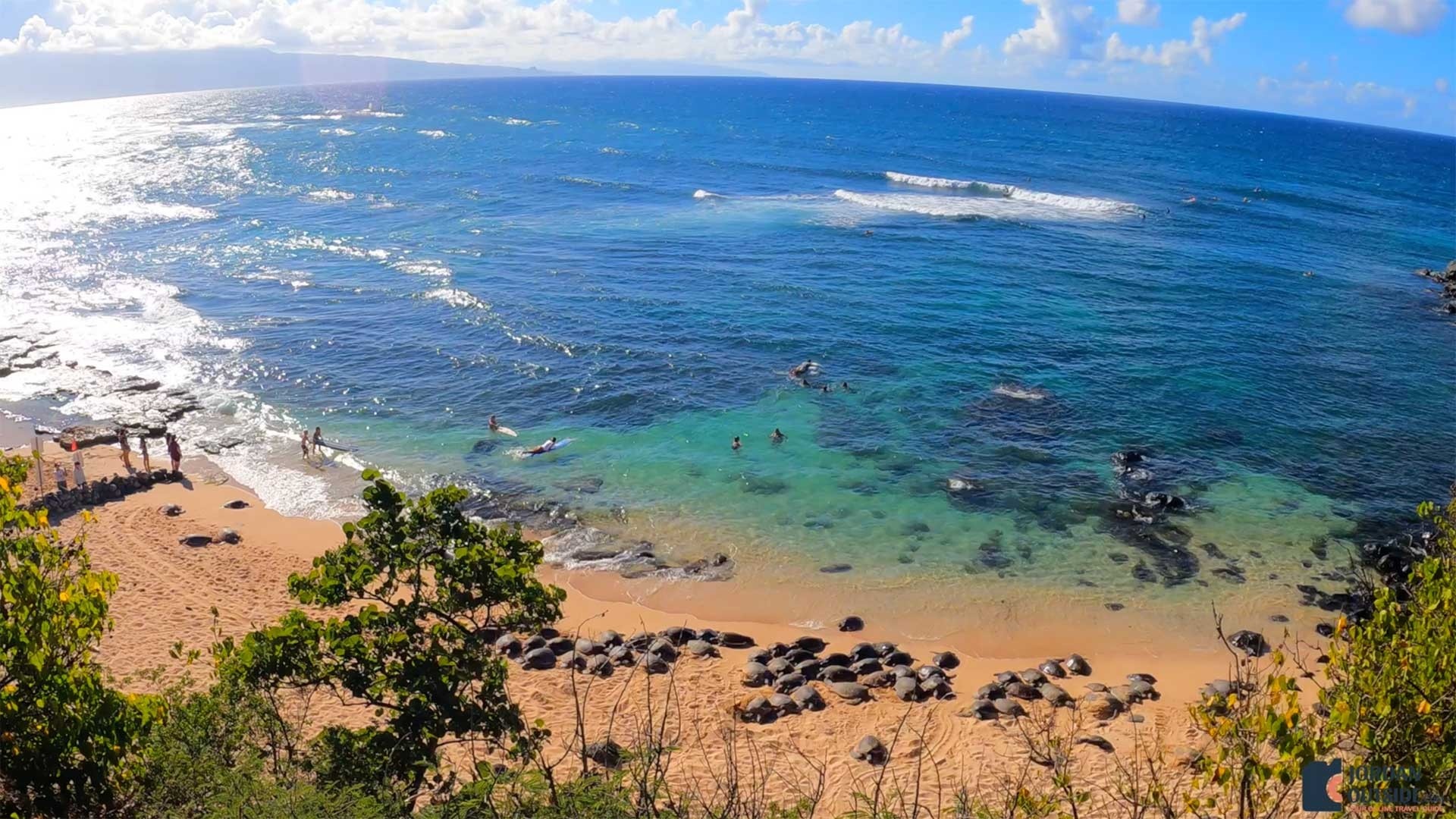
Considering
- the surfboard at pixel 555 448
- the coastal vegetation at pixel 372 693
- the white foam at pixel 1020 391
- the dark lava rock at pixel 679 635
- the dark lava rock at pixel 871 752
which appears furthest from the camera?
the white foam at pixel 1020 391

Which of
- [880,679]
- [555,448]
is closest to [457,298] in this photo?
[555,448]

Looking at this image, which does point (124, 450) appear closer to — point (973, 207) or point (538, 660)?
point (538, 660)

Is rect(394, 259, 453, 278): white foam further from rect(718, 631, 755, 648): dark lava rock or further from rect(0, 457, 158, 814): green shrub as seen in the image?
rect(0, 457, 158, 814): green shrub

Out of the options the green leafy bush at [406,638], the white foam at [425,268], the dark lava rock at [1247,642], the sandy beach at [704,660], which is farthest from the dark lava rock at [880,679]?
the white foam at [425,268]

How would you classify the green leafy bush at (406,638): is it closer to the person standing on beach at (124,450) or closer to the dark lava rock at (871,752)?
→ the dark lava rock at (871,752)

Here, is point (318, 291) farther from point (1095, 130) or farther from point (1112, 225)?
point (1095, 130)

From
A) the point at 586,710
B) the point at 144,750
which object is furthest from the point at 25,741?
the point at 586,710
